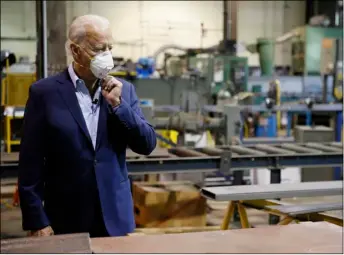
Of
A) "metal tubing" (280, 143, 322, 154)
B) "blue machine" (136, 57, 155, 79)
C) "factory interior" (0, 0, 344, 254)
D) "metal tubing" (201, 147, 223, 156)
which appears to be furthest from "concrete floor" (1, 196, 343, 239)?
"blue machine" (136, 57, 155, 79)

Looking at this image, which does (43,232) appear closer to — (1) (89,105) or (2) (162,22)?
(1) (89,105)

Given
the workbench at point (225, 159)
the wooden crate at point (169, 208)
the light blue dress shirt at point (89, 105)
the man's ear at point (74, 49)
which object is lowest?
the wooden crate at point (169, 208)

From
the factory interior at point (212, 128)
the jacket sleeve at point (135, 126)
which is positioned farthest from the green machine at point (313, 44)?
the jacket sleeve at point (135, 126)

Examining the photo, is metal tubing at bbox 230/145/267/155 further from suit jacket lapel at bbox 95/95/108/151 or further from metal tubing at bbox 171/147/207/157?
suit jacket lapel at bbox 95/95/108/151

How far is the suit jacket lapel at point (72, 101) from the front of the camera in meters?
1.94

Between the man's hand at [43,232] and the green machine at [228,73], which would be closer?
the man's hand at [43,232]

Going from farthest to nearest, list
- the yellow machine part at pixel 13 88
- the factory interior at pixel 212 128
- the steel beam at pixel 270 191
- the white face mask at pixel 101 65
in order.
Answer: the yellow machine part at pixel 13 88, the steel beam at pixel 270 191, the white face mask at pixel 101 65, the factory interior at pixel 212 128

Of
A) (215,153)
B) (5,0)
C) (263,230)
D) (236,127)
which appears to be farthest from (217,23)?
(263,230)

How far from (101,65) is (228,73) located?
7189mm

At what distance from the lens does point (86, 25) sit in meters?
1.87

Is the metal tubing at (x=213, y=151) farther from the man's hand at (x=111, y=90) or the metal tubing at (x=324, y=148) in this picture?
the man's hand at (x=111, y=90)

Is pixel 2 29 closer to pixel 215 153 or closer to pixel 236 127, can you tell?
pixel 236 127

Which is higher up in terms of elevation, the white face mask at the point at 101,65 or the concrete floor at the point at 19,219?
the white face mask at the point at 101,65

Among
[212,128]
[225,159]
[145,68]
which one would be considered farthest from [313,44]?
[225,159]
